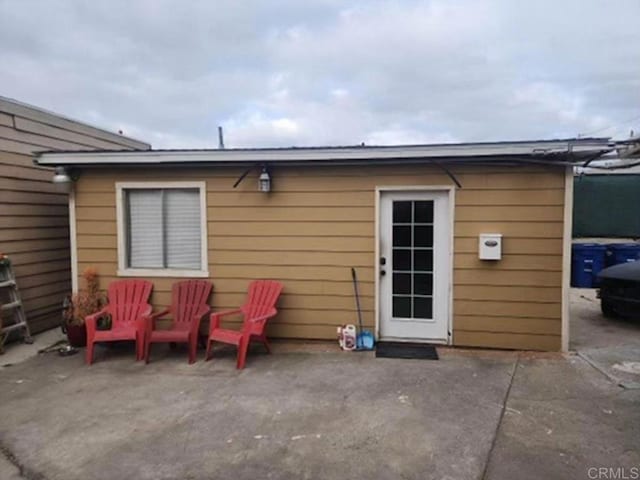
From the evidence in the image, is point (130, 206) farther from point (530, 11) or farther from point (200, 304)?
point (530, 11)

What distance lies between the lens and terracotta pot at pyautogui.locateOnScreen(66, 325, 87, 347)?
4.99 m

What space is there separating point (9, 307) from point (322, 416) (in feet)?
13.0

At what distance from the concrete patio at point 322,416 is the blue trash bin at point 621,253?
171 inches

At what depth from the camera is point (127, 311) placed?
5082 mm

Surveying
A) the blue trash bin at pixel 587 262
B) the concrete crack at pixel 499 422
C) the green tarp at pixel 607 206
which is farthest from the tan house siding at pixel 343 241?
the green tarp at pixel 607 206

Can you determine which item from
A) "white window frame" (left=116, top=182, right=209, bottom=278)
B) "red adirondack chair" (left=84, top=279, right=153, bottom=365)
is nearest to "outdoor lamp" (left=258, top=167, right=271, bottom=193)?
"white window frame" (left=116, top=182, right=209, bottom=278)

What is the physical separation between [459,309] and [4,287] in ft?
16.8

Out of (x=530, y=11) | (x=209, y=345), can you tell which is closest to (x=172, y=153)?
(x=209, y=345)

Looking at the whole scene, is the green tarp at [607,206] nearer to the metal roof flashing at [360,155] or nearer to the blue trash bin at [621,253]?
the blue trash bin at [621,253]

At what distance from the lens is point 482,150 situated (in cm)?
441

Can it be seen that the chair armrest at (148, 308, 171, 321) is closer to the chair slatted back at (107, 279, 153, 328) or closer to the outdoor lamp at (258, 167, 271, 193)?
the chair slatted back at (107, 279, 153, 328)

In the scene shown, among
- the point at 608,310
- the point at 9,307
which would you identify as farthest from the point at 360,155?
the point at 608,310

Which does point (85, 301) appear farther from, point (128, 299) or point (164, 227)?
point (164, 227)

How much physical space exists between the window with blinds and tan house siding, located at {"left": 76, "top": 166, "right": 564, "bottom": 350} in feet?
0.57
